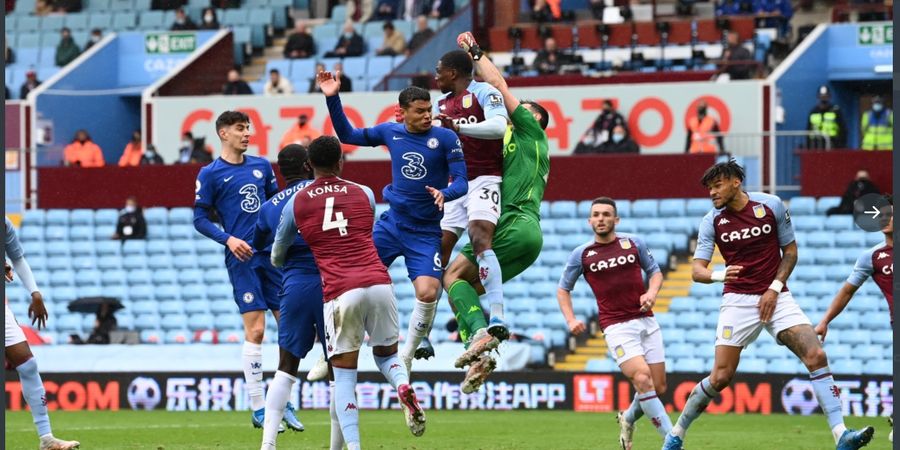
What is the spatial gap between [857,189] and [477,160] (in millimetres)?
12245

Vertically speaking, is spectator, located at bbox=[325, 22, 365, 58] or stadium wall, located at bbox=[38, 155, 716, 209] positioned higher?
spectator, located at bbox=[325, 22, 365, 58]

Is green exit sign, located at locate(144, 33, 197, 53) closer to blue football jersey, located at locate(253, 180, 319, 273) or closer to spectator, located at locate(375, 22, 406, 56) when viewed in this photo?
spectator, located at locate(375, 22, 406, 56)

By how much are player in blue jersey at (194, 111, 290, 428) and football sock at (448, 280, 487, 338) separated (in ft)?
6.10

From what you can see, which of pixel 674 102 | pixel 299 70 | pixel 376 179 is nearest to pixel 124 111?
pixel 299 70

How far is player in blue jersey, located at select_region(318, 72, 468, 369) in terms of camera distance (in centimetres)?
1288

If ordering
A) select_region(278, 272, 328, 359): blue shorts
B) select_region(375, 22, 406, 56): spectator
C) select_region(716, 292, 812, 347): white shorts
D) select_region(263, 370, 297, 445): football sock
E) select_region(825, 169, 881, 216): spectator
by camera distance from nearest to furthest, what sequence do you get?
select_region(263, 370, 297, 445): football sock → select_region(278, 272, 328, 359): blue shorts → select_region(716, 292, 812, 347): white shorts → select_region(825, 169, 881, 216): spectator → select_region(375, 22, 406, 56): spectator

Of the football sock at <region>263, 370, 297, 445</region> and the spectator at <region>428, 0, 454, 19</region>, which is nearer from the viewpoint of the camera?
the football sock at <region>263, 370, 297, 445</region>

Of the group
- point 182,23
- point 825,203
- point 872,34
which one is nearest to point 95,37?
point 182,23

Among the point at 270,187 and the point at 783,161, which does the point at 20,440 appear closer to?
the point at 270,187

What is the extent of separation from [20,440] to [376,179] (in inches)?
483

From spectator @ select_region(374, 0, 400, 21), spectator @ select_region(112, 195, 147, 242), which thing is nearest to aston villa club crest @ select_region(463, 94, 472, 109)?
spectator @ select_region(112, 195, 147, 242)

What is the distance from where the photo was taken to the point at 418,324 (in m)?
13.5

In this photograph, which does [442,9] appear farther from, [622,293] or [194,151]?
[622,293]

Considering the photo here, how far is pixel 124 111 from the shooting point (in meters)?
33.8
